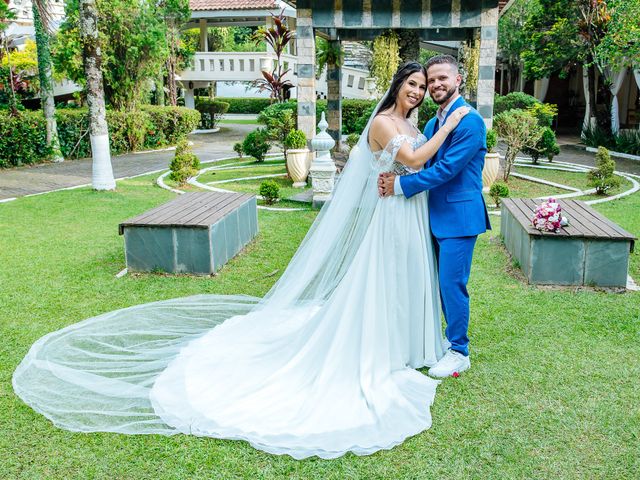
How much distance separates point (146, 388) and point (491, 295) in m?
3.36

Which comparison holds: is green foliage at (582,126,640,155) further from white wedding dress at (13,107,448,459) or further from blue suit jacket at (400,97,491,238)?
white wedding dress at (13,107,448,459)

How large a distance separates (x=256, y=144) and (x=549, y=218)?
1031 centimetres

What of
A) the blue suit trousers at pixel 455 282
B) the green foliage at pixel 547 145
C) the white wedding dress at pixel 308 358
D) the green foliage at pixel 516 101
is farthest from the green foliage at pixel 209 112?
the blue suit trousers at pixel 455 282

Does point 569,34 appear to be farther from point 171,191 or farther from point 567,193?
point 171,191

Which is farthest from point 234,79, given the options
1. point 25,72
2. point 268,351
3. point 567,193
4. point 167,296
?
point 268,351

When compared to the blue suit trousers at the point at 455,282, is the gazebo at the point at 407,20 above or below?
above

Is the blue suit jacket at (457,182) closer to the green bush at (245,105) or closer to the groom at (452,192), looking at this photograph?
the groom at (452,192)

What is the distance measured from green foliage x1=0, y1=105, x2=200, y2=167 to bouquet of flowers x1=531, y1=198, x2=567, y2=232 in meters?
13.8

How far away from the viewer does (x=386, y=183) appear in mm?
4141

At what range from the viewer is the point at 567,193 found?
11.4 meters

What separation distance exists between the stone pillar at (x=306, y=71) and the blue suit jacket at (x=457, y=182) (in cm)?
898

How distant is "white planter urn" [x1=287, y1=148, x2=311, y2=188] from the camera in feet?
40.5

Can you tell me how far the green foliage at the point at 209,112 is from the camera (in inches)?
1110

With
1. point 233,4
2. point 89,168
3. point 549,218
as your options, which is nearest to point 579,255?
point 549,218
